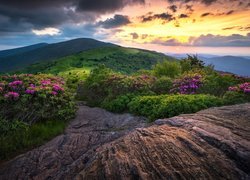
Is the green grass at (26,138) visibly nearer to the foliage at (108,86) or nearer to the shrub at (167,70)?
the foliage at (108,86)

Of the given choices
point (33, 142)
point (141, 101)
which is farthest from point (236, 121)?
point (33, 142)

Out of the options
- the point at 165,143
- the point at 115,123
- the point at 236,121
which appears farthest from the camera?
the point at 115,123

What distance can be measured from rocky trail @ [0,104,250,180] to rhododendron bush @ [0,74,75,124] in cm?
276

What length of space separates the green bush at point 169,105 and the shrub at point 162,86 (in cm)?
423

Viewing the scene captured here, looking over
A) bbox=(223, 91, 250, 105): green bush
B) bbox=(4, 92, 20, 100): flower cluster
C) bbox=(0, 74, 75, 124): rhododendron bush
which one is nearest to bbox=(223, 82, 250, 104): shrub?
bbox=(223, 91, 250, 105): green bush

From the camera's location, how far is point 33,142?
432 inches

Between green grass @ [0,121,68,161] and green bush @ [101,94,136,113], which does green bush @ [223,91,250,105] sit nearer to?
green bush @ [101,94,136,113]

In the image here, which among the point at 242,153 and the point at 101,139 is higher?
the point at 242,153

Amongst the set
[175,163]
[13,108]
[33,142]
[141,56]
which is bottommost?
[141,56]

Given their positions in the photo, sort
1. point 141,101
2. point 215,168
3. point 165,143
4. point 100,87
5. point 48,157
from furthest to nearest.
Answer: point 100,87, point 141,101, point 48,157, point 165,143, point 215,168

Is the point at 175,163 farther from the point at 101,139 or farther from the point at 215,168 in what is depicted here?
the point at 101,139

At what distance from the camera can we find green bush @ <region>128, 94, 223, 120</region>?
483 inches

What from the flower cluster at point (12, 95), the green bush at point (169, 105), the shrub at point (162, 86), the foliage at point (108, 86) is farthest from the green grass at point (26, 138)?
the shrub at point (162, 86)

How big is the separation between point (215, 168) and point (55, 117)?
9180 mm
